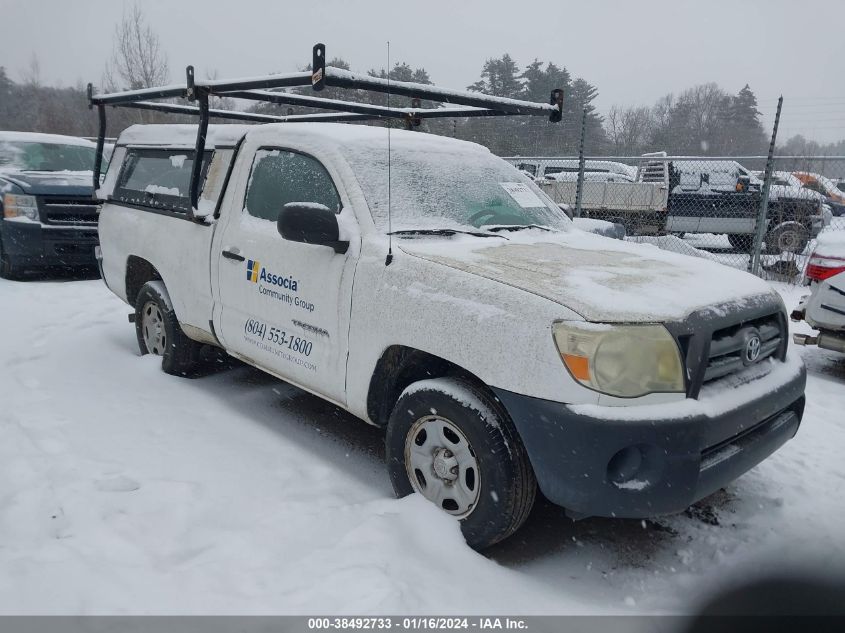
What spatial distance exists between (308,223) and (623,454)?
1766 millimetres

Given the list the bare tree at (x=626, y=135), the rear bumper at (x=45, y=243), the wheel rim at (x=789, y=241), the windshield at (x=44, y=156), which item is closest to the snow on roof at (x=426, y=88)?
the rear bumper at (x=45, y=243)

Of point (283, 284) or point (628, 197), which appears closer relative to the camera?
point (283, 284)

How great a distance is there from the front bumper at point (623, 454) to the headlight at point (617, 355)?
9 cm

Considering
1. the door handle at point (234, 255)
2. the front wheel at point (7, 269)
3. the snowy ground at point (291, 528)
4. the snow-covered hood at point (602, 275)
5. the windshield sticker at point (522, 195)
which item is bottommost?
the snowy ground at point (291, 528)

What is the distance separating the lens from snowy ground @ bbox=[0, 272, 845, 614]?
2389mm

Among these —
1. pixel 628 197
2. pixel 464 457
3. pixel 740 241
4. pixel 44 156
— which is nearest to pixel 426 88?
pixel 464 457

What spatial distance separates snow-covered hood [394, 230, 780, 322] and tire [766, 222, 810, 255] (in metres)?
7.12

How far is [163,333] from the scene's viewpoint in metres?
4.89

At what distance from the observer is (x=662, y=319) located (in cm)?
238

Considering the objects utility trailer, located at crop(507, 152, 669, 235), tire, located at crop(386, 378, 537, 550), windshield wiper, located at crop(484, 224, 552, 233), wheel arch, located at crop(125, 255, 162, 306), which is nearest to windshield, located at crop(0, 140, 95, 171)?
wheel arch, located at crop(125, 255, 162, 306)

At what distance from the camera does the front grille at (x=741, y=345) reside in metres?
2.58

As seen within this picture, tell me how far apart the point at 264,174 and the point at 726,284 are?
2710 millimetres

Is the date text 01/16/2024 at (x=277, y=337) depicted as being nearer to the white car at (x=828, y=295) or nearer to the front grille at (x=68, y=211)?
the white car at (x=828, y=295)

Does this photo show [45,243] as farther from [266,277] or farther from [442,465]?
[442,465]
